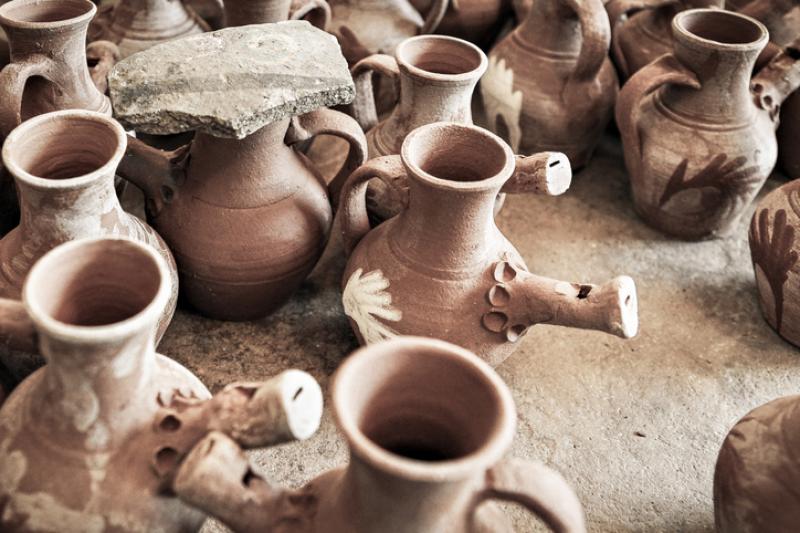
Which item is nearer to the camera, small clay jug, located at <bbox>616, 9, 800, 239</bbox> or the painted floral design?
the painted floral design

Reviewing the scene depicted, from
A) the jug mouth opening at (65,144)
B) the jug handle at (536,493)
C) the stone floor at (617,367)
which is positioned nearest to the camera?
the jug handle at (536,493)

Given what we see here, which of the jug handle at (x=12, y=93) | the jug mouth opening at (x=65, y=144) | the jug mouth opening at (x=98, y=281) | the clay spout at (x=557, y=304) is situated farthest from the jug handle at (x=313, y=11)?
the jug mouth opening at (x=98, y=281)

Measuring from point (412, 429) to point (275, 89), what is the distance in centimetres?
90

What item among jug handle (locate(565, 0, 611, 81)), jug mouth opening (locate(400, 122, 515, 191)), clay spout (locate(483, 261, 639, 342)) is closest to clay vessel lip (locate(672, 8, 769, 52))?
jug handle (locate(565, 0, 611, 81))

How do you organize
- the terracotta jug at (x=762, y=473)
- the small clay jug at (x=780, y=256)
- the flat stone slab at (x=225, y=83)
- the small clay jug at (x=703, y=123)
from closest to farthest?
the terracotta jug at (x=762, y=473)
the flat stone slab at (x=225, y=83)
the small clay jug at (x=780, y=256)
the small clay jug at (x=703, y=123)

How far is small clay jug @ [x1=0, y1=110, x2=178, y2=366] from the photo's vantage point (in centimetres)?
145

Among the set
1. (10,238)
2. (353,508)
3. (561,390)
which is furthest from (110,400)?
(561,390)

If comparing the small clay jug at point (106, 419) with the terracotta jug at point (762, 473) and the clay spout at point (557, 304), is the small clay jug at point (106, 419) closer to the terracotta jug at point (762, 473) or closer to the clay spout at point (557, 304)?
the clay spout at point (557, 304)

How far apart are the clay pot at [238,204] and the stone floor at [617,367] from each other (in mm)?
195

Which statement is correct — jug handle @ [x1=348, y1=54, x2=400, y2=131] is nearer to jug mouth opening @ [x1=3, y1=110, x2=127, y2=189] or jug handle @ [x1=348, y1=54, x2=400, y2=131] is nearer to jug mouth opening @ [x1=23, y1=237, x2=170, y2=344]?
jug mouth opening @ [x1=3, y1=110, x2=127, y2=189]

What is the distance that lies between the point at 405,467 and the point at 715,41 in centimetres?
200

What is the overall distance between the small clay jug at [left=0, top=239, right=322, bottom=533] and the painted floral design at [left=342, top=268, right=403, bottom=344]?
0.57m

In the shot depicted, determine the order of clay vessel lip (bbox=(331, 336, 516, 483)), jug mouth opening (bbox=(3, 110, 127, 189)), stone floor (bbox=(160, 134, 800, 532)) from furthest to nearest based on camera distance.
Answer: stone floor (bbox=(160, 134, 800, 532)) < jug mouth opening (bbox=(3, 110, 127, 189)) < clay vessel lip (bbox=(331, 336, 516, 483))

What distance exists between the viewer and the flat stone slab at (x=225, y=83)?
5.46 ft
